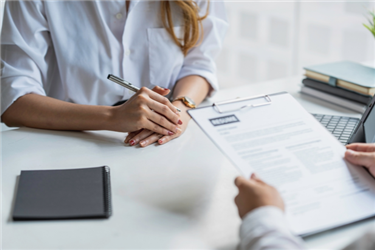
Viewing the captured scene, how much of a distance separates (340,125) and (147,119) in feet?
1.71

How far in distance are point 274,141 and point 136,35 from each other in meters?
0.70

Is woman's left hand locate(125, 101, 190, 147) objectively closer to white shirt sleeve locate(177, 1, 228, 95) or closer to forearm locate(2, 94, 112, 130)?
forearm locate(2, 94, 112, 130)

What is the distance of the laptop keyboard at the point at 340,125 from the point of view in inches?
36.1

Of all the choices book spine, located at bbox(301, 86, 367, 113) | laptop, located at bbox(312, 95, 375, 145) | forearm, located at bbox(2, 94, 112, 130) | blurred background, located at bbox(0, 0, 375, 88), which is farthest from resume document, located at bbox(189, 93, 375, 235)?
blurred background, located at bbox(0, 0, 375, 88)

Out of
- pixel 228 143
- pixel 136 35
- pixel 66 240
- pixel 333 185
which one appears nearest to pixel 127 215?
pixel 66 240

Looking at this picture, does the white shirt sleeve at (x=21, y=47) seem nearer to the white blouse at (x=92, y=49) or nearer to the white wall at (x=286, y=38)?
the white blouse at (x=92, y=49)

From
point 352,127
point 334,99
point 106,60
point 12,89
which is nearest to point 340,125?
point 352,127

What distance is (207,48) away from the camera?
1258 millimetres

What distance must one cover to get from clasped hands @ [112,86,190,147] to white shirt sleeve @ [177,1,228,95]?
1.15 ft

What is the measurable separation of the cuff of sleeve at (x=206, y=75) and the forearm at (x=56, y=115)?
39cm

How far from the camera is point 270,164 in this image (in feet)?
2.02

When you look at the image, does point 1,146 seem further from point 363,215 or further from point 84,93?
point 363,215

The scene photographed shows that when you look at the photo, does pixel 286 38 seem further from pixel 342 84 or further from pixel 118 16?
pixel 118 16

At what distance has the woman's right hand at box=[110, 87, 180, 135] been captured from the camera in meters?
0.90
